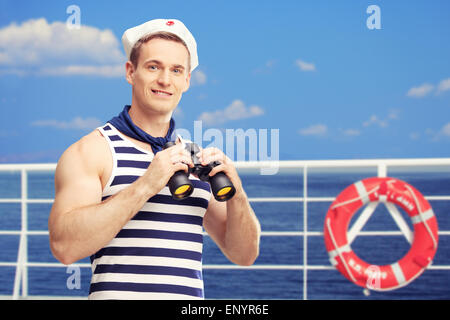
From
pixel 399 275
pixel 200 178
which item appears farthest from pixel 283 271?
pixel 200 178

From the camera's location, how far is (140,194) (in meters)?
0.92

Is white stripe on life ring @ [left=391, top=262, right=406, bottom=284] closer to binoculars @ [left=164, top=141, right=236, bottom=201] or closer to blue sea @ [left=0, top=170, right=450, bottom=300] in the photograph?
binoculars @ [left=164, top=141, right=236, bottom=201]

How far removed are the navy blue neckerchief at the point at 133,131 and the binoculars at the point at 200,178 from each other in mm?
69

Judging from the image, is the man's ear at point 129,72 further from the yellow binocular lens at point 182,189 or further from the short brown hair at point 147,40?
the yellow binocular lens at point 182,189

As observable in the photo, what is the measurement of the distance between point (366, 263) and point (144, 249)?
2.27 meters

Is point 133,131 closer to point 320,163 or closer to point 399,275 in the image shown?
point 320,163

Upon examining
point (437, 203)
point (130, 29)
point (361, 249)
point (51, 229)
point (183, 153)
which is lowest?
point (51, 229)

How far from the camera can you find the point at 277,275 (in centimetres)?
2430

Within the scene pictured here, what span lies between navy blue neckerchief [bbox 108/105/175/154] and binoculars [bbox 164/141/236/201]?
7cm

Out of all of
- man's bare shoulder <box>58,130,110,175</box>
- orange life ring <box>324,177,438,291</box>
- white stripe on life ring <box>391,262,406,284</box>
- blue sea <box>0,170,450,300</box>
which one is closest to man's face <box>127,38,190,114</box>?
man's bare shoulder <box>58,130,110,175</box>

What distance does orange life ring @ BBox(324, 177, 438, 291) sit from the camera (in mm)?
2980
